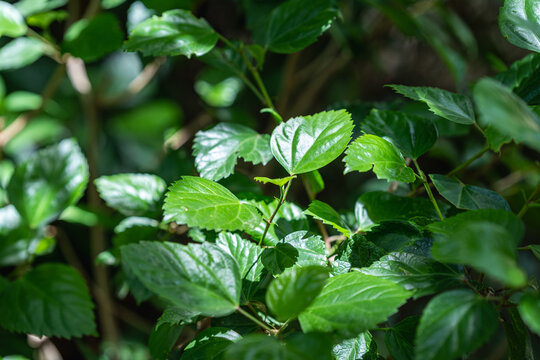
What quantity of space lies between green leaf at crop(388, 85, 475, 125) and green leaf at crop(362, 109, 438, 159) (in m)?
0.04

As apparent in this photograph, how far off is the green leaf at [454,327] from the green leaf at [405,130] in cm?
25

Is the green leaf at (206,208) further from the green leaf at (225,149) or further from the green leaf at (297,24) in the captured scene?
the green leaf at (297,24)

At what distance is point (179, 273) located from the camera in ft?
1.43

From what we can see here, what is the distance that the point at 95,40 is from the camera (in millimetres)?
845

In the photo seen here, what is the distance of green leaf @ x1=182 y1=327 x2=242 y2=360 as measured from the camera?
47 cm

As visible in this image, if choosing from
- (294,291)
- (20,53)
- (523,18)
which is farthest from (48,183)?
(523,18)

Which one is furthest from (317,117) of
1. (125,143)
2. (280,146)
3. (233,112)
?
(125,143)

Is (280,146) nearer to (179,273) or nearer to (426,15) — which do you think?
(179,273)

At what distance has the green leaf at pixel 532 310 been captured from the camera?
13.3 inches

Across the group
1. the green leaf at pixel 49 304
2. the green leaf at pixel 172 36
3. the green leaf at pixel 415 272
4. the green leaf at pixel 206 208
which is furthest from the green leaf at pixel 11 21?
the green leaf at pixel 415 272

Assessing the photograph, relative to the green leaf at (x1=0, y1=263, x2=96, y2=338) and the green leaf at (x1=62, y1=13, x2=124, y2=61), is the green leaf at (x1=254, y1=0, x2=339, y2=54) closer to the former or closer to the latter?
the green leaf at (x1=62, y1=13, x2=124, y2=61)

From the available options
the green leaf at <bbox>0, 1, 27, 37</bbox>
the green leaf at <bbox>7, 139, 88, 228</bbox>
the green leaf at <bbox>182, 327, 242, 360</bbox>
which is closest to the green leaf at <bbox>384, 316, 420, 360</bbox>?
the green leaf at <bbox>182, 327, 242, 360</bbox>

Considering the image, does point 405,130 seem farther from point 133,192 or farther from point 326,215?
point 133,192

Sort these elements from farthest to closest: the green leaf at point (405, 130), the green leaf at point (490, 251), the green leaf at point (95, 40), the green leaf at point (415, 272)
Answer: the green leaf at point (95, 40)
the green leaf at point (405, 130)
the green leaf at point (415, 272)
the green leaf at point (490, 251)
